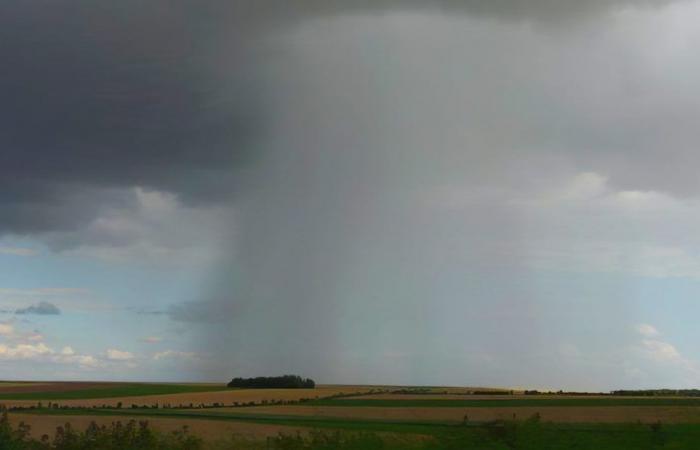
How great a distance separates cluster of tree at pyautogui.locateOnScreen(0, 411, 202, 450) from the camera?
50.4 meters

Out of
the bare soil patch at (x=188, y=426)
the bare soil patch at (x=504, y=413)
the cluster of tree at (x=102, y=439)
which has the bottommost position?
the cluster of tree at (x=102, y=439)

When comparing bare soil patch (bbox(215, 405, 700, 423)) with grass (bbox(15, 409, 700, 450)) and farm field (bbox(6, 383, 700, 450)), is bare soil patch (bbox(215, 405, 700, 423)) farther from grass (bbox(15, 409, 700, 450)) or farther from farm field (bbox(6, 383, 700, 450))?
grass (bbox(15, 409, 700, 450))

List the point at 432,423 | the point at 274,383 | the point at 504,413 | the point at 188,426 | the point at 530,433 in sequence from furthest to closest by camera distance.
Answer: the point at 274,383 → the point at 504,413 → the point at 432,423 → the point at 188,426 → the point at 530,433

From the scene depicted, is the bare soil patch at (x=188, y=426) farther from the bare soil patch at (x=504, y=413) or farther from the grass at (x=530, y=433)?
the bare soil patch at (x=504, y=413)

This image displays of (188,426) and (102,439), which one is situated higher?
(188,426)

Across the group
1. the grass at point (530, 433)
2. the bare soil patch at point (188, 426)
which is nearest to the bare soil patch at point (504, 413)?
the grass at point (530, 433)

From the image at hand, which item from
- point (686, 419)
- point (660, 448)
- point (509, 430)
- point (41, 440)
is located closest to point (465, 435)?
point (509, 430)

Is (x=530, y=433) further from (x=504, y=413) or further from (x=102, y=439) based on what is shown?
(x=102, y=439)

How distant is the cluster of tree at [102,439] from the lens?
50406 mm

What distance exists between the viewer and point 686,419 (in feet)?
226

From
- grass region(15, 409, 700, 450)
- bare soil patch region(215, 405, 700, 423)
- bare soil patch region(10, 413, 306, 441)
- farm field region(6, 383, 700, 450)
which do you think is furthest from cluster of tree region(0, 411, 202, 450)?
bare soil patch region(215, 405, 700, 423)

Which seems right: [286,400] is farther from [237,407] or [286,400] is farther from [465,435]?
[465,435]

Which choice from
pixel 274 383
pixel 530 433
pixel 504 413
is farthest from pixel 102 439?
pixel 274 383

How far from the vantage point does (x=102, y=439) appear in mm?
51656
